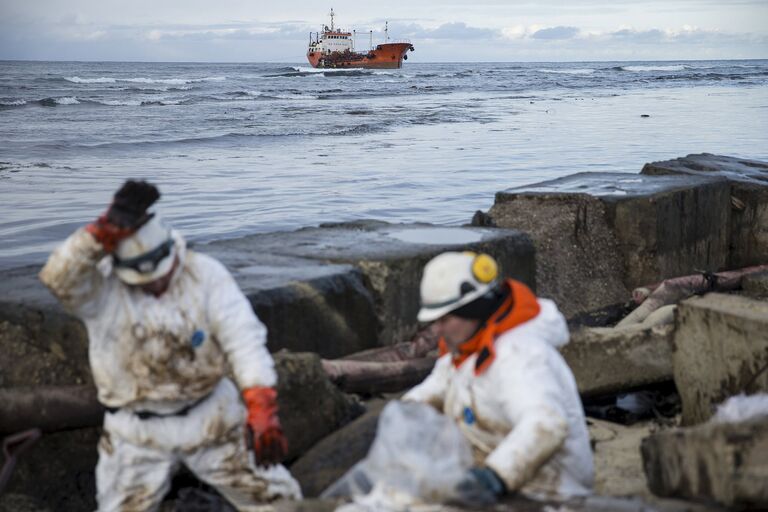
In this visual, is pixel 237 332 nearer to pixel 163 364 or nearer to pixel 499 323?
pixel 163 364

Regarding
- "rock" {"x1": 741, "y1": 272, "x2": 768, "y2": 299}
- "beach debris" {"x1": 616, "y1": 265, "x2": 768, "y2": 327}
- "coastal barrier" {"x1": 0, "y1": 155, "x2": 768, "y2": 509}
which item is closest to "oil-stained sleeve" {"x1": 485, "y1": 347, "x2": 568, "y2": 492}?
"coastal barrier" {"x1": 0, "y1": 155, "x2": 768, "y2": 509}

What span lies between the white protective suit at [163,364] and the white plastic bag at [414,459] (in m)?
0.55

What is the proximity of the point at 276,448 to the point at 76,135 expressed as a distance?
21442 millimetres

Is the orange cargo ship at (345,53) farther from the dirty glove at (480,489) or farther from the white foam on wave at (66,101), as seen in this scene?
the dirty glove at (480,489)

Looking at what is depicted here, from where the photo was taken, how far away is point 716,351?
206 inches

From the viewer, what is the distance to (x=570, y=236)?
776 cm

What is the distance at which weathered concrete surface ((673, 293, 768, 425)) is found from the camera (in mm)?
5016

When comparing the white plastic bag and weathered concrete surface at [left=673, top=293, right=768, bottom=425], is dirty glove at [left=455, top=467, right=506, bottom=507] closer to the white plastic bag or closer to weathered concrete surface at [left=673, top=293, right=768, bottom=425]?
the white plastic bag

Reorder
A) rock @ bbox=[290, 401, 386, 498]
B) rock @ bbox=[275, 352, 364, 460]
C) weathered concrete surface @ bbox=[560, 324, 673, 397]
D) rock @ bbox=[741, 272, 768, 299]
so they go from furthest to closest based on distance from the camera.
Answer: rock @ bbox=[741, 272, 768, 299] < weathered concrete surface @ bbox=[560, 324, 673, 397] < rock @ bbox=[275, 352, 364, 460] < rock @ bbox=[290, 401, 386, 498]

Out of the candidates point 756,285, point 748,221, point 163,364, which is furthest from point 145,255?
point 748,221

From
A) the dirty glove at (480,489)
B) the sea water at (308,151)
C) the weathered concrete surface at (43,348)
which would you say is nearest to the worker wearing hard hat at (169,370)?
the dirty glove at (480,489)

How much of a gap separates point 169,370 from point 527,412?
1319mm

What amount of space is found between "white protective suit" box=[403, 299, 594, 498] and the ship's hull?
84975mm

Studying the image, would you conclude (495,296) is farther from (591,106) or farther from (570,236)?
(591,106)
